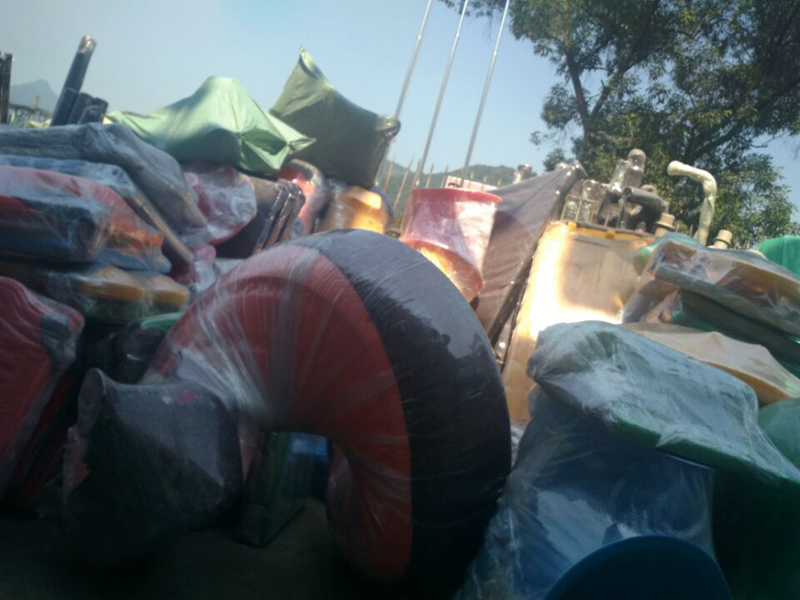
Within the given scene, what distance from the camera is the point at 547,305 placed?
3064 millimetres

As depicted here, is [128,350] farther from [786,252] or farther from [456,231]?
[786,252]

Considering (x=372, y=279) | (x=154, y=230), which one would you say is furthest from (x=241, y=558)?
(x=154, y=230)

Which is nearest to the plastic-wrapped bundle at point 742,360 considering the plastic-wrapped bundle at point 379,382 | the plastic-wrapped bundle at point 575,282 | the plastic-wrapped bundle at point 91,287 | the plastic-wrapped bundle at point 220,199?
the plastic-wrapped bundle at point 379,382

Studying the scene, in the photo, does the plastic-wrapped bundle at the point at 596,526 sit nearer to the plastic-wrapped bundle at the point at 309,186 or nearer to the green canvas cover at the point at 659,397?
the green canvas cover at the point at 659,397

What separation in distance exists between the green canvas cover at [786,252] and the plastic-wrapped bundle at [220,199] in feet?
8.03

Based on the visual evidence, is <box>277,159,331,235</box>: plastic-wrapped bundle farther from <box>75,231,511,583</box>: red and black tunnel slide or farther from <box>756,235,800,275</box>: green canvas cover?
<box>756,235,800,275</box>: green canvas cover

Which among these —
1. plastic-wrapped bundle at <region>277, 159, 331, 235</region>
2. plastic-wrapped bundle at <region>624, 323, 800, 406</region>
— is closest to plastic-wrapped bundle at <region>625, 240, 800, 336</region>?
plastic-wrapped bundle at <region>624, 323, 800, 406</region>

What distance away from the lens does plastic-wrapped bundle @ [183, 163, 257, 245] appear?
110 inches

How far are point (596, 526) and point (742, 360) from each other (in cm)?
93

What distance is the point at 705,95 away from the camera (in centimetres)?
896

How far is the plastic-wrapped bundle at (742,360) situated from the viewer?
170 cm

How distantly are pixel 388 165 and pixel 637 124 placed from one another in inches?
153

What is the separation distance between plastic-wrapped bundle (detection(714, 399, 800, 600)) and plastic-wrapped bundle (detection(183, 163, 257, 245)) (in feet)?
7.11

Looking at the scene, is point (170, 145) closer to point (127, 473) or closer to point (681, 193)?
point (127, 473)
